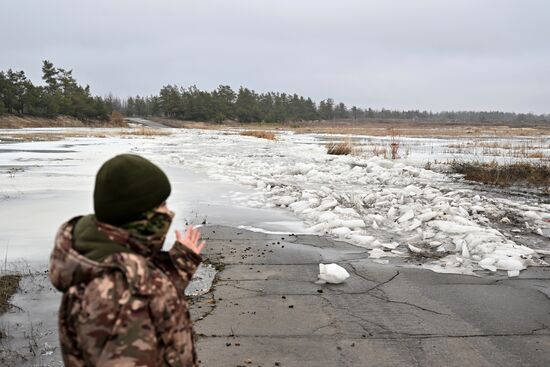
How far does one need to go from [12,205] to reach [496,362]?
8890 mm

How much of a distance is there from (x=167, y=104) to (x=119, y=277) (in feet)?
287

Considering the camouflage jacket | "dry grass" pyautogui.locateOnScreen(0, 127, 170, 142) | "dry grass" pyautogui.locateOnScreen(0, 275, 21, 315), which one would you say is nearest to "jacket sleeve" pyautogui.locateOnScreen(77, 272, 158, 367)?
the camouflage jacket

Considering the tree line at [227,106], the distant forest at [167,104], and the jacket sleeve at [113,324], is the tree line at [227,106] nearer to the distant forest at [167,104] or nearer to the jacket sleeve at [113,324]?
the distant forest at [167,104]

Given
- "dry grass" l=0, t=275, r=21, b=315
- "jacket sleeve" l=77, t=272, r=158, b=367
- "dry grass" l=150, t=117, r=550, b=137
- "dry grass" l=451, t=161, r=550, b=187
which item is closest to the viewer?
"jacket sleeve" l=77, t=272, r=158, b=367

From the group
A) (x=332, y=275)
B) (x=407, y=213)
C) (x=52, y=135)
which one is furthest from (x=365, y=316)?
(x=52, y=135)

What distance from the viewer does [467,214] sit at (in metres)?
8.92

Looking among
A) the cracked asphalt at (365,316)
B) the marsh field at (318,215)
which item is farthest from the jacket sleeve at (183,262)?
the marsh field at (318,215)

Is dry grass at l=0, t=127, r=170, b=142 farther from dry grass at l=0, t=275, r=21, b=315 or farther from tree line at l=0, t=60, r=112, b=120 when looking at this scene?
dry grass at l=0, t=275, r=21, b=315

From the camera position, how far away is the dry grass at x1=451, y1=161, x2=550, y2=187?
46.4ft

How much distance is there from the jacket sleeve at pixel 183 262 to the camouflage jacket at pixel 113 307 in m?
0.12

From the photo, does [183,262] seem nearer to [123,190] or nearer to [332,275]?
[123,190]

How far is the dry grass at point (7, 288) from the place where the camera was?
457 centimetres

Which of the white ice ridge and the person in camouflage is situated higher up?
the person in camouflage

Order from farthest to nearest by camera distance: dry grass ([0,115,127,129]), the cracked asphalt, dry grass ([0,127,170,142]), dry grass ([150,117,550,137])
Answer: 1. dry grass ([150,117,550,137])
2. dry grass ([0,115,127,129])
3. dry grass ([0,127,170,142])
4. the cracked asphalt
